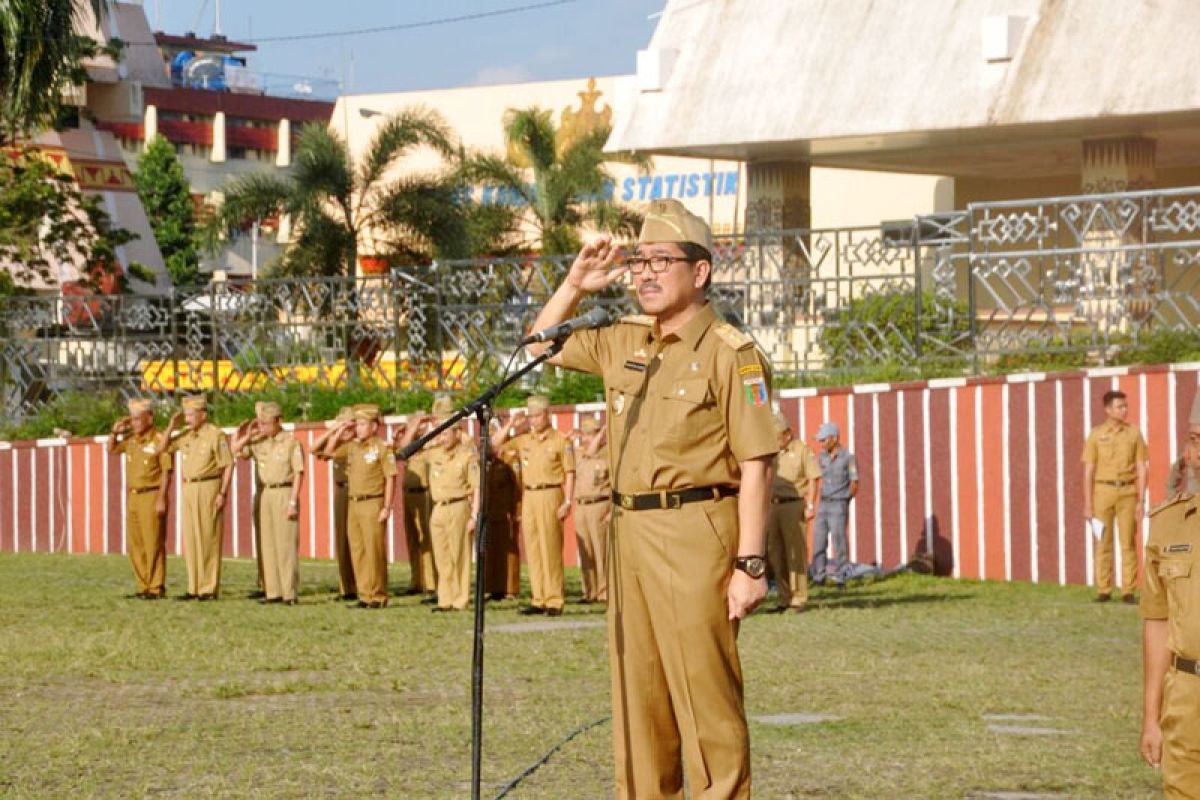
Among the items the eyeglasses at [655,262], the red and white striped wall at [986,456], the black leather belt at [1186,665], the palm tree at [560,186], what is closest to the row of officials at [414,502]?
the red and white striped wall at [986,456]

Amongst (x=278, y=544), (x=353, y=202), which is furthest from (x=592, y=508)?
(x=353, y=202)

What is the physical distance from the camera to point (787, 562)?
2022 centimetres

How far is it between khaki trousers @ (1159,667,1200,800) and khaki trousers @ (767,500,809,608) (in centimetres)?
1340

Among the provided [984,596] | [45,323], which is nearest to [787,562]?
[984,596]

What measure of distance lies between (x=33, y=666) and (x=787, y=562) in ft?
24.6

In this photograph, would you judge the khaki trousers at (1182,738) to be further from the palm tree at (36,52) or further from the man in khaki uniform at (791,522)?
the palm tree at (36,52)

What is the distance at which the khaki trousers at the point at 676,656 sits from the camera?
7.32 metres

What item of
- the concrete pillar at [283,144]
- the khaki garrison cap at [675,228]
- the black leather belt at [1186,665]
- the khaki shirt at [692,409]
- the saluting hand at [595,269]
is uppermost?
the concrete pillar at [283,144]

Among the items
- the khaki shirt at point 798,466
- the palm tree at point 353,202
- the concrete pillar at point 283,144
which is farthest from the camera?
the concrete pillar at point 283,144

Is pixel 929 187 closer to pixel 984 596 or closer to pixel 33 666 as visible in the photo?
pixel 984 596

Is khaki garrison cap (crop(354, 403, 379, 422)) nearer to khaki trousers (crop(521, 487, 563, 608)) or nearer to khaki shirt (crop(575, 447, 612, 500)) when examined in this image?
khaki trousers (crop(521, 487, 563, 608))

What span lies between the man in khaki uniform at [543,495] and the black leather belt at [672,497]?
13.2 meters

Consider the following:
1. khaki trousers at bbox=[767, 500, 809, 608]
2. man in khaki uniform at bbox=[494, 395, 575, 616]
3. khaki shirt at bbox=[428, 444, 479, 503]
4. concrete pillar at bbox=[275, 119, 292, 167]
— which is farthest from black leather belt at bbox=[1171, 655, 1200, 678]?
concrete pillar at bbox=[275, 119, 292, 167]

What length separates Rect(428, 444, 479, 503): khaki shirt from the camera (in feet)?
69.5
